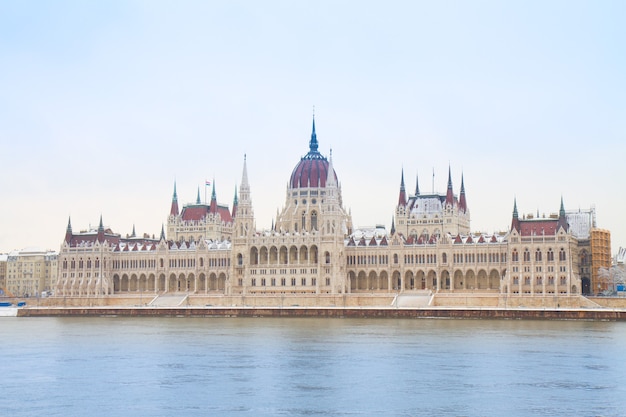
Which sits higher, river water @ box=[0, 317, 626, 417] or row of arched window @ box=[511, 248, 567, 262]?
row of arched window @ box=[511, 248, 567, 262]

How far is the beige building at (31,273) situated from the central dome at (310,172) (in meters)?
52.3

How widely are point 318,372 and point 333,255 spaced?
2981 inches

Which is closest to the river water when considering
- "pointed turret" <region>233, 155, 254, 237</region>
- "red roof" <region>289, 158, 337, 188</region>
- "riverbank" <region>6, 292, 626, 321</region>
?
"riverbank" <region>6, 292, 626, 321</region>

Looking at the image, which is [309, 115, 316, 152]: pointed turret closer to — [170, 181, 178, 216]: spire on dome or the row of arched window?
[170, 181, 178, 216]: spire on dome

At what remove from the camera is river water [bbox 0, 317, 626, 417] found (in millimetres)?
44062

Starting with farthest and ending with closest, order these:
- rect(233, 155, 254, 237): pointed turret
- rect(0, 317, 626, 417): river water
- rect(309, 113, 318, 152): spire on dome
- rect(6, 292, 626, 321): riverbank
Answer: rect(309, 113, 318, 152): spire on dome, rect(233, 155, 254, 237): pointed turret, rect(6, 292, 626, 321): riverbank, rect(0, 317, 626, 417): river water

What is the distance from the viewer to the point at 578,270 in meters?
125

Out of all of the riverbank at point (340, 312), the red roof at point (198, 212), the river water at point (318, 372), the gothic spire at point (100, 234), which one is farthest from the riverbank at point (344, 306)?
the red roof at point (198, 212)

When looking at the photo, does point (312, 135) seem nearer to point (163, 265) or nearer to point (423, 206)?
point (423, 206)

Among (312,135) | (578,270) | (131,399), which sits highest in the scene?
(312,135)

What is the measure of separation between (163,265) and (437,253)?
40214 mm

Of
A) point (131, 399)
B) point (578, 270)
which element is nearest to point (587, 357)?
point (131, 399)

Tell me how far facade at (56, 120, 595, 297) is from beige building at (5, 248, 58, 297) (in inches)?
1094

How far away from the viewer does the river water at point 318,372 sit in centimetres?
4406
